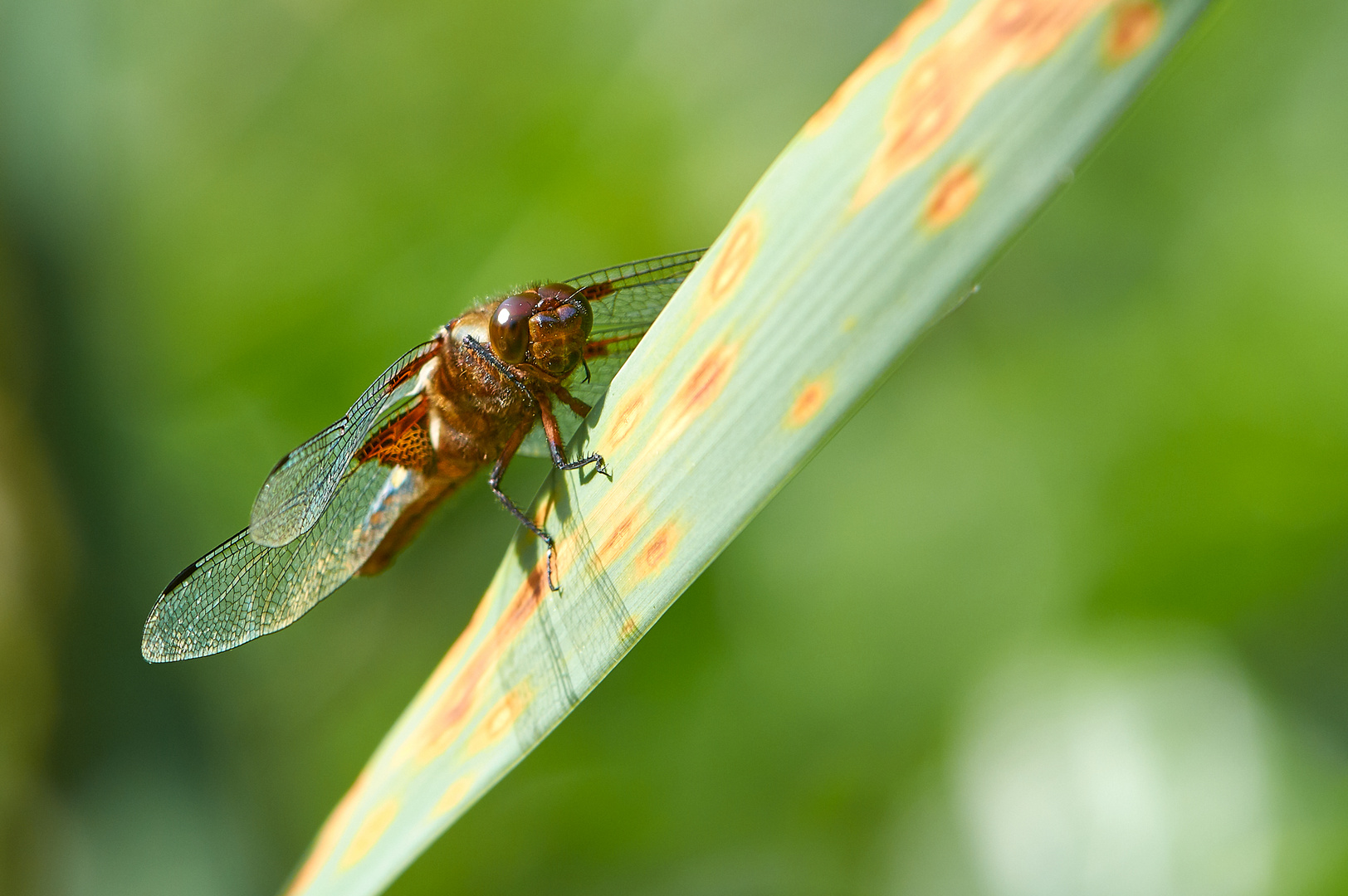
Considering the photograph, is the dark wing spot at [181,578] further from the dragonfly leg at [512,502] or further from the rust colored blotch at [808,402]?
the rust colored blotch at [808,402]

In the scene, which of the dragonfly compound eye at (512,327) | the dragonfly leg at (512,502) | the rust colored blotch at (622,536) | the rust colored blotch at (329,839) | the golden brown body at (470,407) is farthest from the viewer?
the golden brown body at (470,407)

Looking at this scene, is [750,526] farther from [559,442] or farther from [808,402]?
[808,402]

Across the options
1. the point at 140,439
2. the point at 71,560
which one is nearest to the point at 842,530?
the point at 140,439

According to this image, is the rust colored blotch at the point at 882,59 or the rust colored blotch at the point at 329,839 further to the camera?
the rust colored blotch at the point at 329,839

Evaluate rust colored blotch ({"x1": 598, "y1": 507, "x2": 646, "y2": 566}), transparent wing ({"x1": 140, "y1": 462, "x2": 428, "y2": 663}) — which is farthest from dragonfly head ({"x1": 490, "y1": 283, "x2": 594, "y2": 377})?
rust colored blotch ({"x1": 598, "y1": 507, "x2": 646, "y2": 566})

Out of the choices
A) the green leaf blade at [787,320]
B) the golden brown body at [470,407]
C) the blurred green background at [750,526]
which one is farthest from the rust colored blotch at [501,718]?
the blurred green background at [750,526]

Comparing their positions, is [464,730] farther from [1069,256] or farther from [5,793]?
[5,793]
